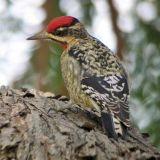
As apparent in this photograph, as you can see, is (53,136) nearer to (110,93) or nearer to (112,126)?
(112,126)

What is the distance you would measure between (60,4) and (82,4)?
0.33 meters

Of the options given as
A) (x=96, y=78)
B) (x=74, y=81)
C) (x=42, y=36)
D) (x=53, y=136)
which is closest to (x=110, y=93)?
(x=96, y=78)

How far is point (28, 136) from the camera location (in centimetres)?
368

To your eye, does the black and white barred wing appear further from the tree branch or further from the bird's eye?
the bird's eye

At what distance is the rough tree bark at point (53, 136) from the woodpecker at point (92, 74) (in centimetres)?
12

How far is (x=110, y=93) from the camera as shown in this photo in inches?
174

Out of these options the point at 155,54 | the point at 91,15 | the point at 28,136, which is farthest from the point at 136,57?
the point at 28,136

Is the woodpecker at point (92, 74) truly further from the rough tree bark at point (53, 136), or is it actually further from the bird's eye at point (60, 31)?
the rough tree bark at point (53, 136)

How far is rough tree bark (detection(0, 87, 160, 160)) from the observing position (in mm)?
3576

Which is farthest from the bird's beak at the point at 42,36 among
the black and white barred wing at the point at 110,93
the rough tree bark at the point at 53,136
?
the rough tree bark at the point at 53,136

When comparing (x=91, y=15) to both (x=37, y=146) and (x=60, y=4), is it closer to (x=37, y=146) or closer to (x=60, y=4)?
(x=60, y=4)

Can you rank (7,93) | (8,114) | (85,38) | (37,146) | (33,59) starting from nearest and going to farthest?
(37,146), (8,114), (7,93), (33,59), (85,38)

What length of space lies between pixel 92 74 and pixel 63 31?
2.61 feet

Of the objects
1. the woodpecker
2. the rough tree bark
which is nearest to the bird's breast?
the woodpecker
